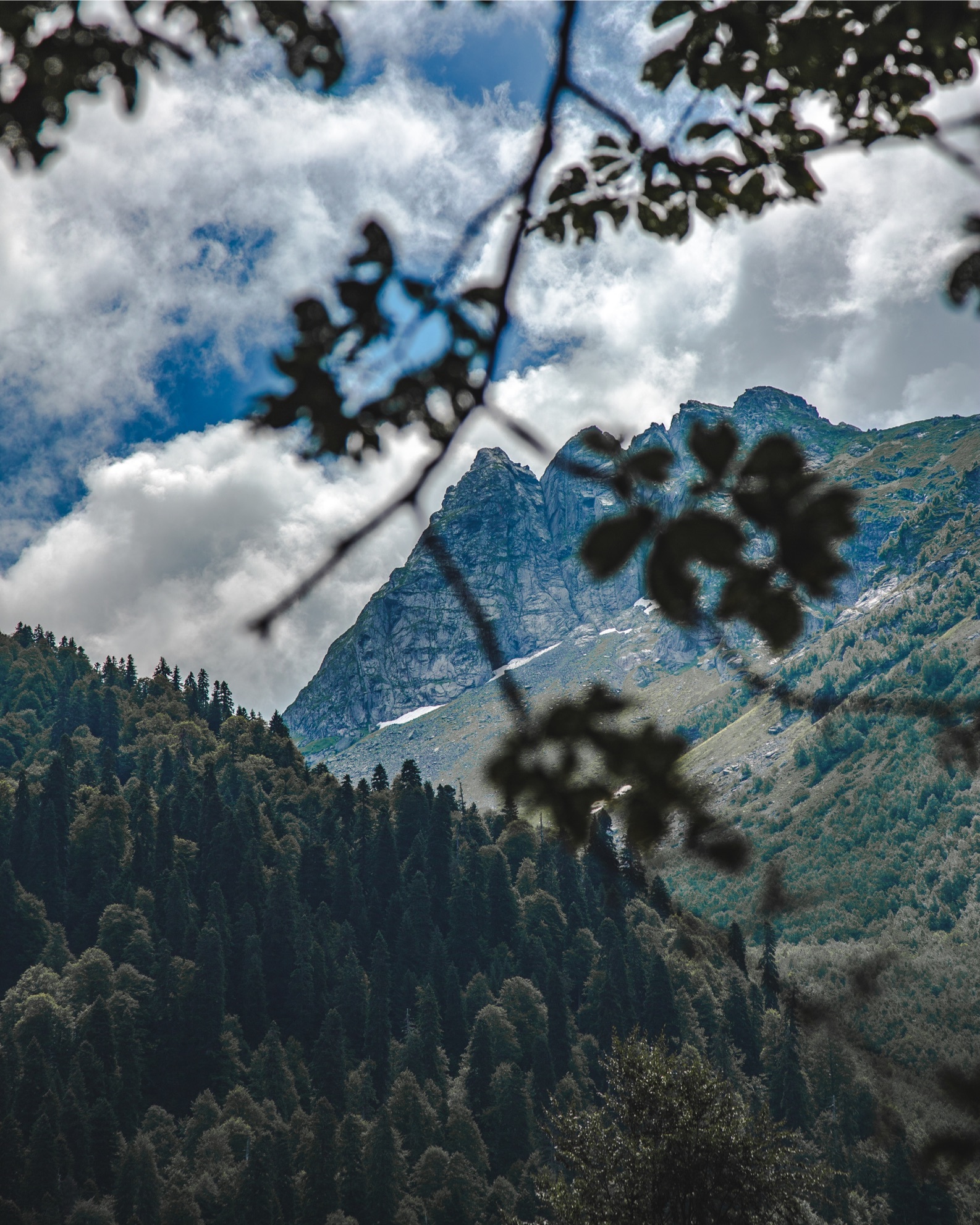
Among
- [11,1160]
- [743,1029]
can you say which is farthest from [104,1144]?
[743,1029]

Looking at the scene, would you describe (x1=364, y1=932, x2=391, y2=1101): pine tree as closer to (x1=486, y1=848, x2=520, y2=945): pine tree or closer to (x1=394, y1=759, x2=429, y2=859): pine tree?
(x1=486, y1=848, x2=520, y2=945): pine tree

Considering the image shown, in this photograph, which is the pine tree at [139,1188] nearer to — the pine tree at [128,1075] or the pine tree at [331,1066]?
the pine tree at [128,1075]

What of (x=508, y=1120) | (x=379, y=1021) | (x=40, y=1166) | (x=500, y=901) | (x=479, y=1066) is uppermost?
(x=40, y=1166)

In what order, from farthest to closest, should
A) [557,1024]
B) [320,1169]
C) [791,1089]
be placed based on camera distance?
1. [791,1089]
2. [557,1024]
3. [320,1169]

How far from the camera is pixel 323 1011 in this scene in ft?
244

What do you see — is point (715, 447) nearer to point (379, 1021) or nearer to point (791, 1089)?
point (379, 1021)

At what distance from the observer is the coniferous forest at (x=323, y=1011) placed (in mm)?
52531

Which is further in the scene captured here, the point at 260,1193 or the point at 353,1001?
the point at 353,1001

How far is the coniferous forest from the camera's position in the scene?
52.5 metres

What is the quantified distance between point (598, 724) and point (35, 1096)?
66.3 metres

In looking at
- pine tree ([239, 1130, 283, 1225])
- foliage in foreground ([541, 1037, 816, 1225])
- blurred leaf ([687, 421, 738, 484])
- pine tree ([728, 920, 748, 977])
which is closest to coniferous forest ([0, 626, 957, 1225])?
pine tree ([239, 1130, 283, 1225])

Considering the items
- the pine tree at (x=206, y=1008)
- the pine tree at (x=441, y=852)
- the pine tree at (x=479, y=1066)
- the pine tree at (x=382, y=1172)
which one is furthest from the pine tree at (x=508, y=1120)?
the pine tree at (x=441, y=852)

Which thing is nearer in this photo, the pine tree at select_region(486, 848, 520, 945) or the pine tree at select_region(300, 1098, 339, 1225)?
the pine tree at select_region(300, 1098, 339, 1225)

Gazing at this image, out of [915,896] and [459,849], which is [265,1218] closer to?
[459,849]
